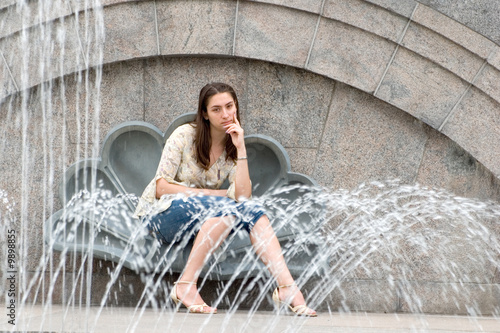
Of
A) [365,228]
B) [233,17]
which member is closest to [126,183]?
[233,17]

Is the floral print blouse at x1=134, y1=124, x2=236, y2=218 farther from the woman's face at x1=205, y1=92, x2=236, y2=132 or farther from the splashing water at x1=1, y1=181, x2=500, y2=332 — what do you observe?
the splashing water at x1=1, y1=181, x2=500, y2=332

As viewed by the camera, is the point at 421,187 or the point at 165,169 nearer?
the point at 165,169

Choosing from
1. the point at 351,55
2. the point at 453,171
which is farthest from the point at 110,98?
the point at 453,171

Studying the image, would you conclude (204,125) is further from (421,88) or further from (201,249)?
(421,88)

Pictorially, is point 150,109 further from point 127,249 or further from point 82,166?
point 127,249

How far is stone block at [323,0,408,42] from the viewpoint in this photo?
5.19 meters

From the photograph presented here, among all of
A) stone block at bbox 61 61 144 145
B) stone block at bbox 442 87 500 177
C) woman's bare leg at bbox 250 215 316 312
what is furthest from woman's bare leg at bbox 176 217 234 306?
stone block at bbox 442 87 500 177

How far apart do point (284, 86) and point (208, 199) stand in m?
1.43

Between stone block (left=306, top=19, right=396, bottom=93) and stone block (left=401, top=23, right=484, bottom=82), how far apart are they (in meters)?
0.19

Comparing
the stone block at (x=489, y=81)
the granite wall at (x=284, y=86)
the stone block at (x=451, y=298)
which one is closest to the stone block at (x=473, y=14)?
the granite wall at (x=284, y=86)

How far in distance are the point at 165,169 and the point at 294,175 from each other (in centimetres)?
109

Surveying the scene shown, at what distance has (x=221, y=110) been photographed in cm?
454

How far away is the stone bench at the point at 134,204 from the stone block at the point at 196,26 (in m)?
0.61

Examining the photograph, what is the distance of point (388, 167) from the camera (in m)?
5.33
